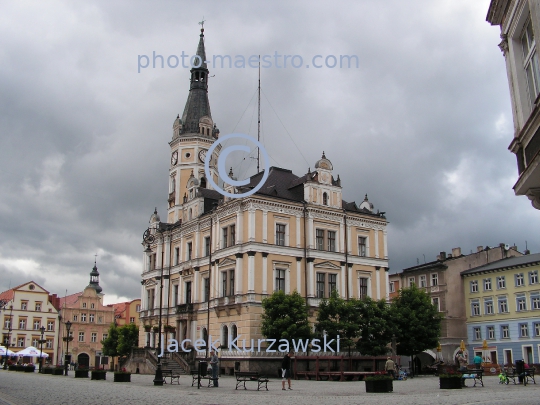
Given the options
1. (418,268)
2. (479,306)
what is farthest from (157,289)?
(479,306)

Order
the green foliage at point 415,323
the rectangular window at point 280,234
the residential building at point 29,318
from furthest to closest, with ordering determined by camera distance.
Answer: the residential building at point 29,318 → the rectangular window at point 280,234 → the green foliage at point 415,323

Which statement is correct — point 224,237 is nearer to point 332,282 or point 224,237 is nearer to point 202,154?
point 332,282

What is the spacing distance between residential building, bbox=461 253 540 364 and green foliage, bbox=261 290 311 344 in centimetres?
2486

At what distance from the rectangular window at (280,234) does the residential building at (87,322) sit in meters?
55.5

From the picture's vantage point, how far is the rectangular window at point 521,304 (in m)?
58.8

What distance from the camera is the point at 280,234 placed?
1934 inches

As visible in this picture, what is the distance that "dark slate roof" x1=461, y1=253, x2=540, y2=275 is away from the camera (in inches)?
2318

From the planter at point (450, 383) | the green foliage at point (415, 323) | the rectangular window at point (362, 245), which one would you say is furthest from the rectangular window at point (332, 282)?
the planter at point (450, 383)

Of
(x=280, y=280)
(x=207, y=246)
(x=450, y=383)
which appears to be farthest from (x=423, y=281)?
(x=450, y=383)

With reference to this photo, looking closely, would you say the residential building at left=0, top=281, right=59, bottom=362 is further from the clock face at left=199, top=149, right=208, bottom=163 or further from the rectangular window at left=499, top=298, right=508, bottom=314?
the rectangular window at left=499, top=298, right=508, bottom=314

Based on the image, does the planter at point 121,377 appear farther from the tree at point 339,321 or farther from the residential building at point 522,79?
the residential building at point 522,79

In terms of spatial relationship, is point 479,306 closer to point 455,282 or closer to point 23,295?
point 455,282

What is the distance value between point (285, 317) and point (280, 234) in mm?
8567

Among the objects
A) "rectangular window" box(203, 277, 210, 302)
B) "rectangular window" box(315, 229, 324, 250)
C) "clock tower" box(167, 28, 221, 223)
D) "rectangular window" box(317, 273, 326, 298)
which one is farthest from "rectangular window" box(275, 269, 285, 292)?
"clock tower" box(167, 28, 221, 223)
